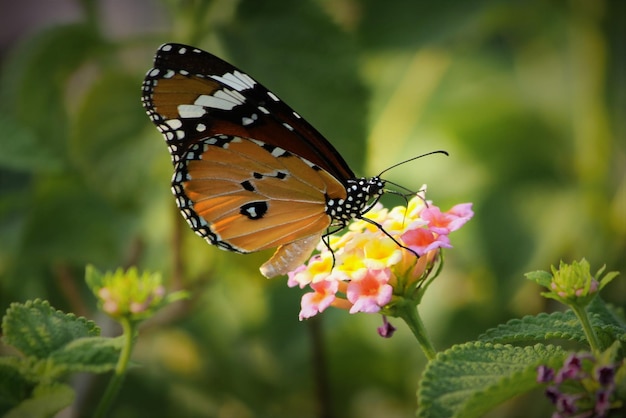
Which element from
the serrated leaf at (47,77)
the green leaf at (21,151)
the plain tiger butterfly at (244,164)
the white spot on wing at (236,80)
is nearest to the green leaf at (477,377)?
the plain tiger butterfly at (244,164)

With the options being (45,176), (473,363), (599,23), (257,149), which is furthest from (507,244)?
(473,363)

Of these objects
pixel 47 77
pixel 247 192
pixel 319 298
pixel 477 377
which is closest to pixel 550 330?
pixel 477 377

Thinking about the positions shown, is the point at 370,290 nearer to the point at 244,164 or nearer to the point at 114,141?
the point at 244,164

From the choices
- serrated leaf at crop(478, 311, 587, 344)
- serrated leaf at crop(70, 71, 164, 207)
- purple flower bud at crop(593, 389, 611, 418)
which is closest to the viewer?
purple flower bud at crop(593, 389, 611, 418)

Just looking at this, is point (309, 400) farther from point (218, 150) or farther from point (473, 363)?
point (473, 363)

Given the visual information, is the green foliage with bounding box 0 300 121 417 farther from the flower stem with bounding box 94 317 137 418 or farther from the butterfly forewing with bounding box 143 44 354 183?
the butterfly forewing with bounding box 143 44 354 183

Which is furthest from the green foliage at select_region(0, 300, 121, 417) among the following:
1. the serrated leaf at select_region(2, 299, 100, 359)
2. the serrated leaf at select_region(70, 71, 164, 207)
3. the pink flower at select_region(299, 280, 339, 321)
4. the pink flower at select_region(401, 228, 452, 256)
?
the serrated leaf at select_region(70, 71, 164, 207)
